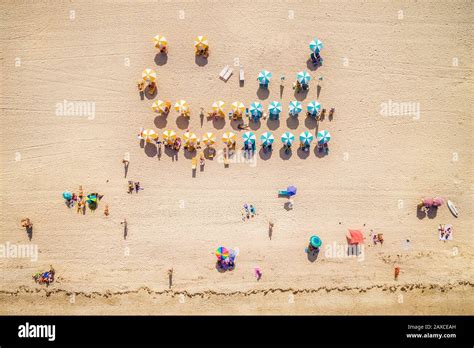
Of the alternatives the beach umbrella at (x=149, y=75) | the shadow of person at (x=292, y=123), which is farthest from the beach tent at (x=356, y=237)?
the beach umbrella at (x=149, y=75)

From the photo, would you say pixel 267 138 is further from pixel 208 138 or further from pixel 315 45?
pixel 315 45

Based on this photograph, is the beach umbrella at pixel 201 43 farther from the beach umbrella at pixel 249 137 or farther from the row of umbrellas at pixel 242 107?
the beach umbrella at pixel 249 137

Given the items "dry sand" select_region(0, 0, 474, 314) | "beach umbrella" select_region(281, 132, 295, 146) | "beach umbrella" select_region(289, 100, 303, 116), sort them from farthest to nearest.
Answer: "dry sand" select_region(0, 0, 474, 314)
"beach umbrella" select_region(289, 100, 303, 116)
"beach umbrella" select_region(281, 132, 295, 146)

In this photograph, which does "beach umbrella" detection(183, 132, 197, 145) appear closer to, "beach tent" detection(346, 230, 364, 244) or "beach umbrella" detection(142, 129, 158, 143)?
"beach umbrella" detection(142, 129, 158, 143)

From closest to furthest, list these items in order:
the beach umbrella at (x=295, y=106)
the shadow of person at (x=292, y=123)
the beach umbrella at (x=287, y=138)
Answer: the beach umbrella at (x=287, y=138), the beach umbrella at (x=295, y=106), the shadow of person at (x=292, y=123)

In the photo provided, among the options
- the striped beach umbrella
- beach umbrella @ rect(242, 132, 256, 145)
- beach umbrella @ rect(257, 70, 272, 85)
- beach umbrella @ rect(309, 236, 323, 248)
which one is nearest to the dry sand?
beach umbrella @ rect(309, 236, 323, 248)

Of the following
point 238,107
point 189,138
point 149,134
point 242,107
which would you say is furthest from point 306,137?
point 149,134
